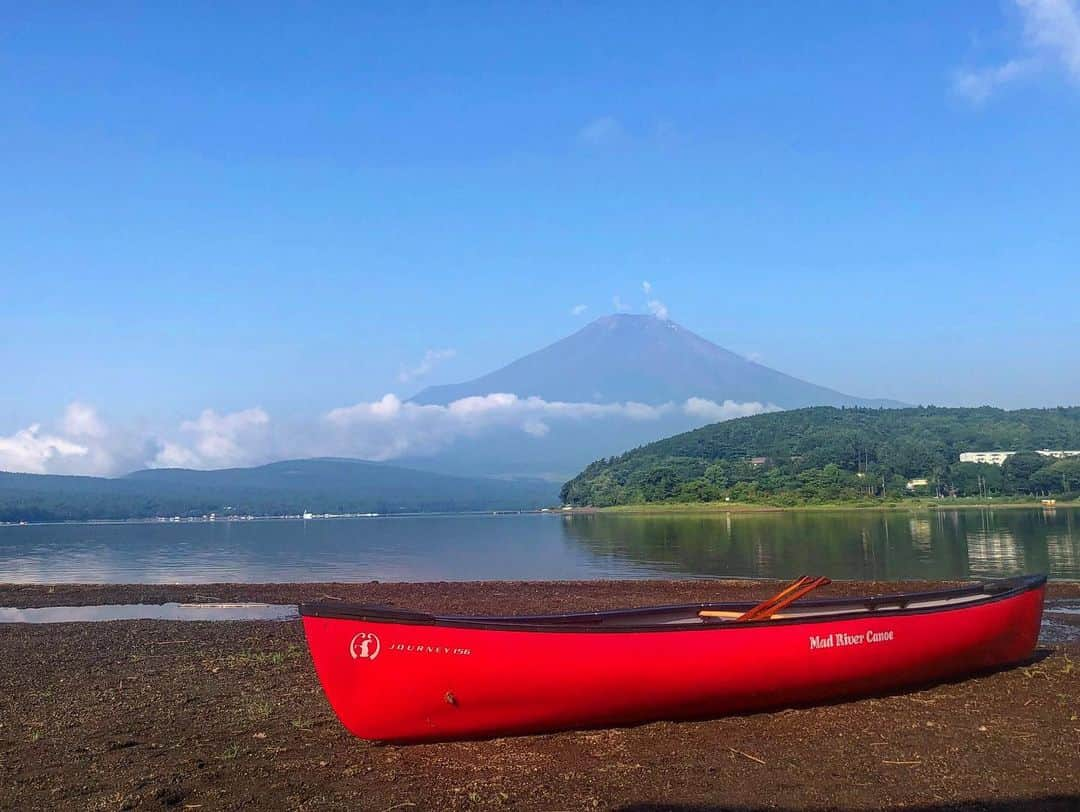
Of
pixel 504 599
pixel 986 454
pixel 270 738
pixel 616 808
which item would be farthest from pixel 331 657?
pixel 986 454

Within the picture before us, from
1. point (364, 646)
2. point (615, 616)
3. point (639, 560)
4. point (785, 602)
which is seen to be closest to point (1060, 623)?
point (785, 602)

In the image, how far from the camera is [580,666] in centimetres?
719

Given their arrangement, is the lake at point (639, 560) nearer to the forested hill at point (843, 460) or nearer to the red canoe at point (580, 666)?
the red canoe at point (580, 666)

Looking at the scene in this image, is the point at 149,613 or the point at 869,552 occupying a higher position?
the point at 149,613

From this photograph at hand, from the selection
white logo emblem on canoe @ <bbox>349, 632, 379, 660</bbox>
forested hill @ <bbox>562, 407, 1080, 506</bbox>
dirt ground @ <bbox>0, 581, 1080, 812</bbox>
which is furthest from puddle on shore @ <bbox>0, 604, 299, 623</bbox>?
forested hill @ <bbox>562, 407, 1080, 506</bbox>

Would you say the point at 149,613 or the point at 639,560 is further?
the point at 639,560

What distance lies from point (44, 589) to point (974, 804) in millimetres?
24827

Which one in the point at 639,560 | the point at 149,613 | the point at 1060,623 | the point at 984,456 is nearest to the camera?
the point at 1060,623

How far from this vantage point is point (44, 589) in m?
24.8

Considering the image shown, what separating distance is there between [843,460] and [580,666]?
433 feet

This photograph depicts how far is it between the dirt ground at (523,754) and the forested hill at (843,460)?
101657 millimetres

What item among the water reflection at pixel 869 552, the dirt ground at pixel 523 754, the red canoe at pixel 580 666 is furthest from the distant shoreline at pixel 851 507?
the dirt ground at pixel 523 754

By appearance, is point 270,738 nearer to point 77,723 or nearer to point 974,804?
point 77,723

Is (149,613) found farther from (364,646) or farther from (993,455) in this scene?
(993,455)
